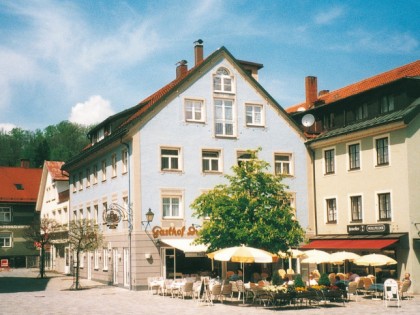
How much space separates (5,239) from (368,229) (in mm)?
45579

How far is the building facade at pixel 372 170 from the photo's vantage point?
31.7 meters

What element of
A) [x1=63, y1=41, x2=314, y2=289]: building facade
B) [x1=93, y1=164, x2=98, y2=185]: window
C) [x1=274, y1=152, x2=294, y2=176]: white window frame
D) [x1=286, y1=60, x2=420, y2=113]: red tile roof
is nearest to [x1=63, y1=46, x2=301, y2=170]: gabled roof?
[x1=63, y1=41, x2=314, y2=289]: building facade

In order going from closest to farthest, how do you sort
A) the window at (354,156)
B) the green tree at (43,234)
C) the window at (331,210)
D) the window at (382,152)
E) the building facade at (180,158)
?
1. the window at (382,152)
2. the building facade at (180,158)
3. the window at (354,156)
4. the window at (331,210)
5. the green tree at (43,234)

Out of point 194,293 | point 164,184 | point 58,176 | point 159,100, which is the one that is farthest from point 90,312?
point 58,176

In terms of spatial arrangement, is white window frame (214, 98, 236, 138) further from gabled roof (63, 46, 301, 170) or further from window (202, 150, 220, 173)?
gabled roof (63, 46, 301, 170)

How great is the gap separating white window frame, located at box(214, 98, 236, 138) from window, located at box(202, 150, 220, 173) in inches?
45.7

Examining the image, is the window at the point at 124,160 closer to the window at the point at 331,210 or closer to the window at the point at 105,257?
the window at the point at 105,257

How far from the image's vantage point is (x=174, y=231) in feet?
117

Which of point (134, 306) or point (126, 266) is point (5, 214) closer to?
point (126, 266)

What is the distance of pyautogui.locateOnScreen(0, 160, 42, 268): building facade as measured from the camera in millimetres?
67062

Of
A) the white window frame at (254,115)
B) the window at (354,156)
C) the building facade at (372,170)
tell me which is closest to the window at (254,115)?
the white window frame at (254,115)

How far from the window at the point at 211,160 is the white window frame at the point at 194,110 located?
200 centimetres


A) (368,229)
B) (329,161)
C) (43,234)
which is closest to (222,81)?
(329,161)

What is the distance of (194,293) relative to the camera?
29578 millimetres
